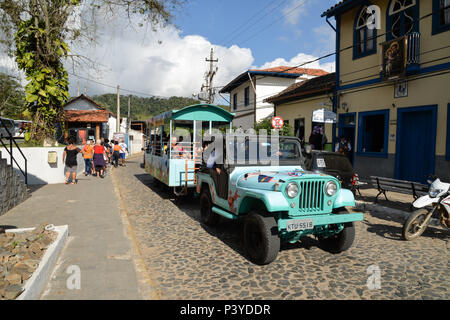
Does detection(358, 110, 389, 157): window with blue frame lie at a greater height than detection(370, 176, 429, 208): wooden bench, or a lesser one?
greater

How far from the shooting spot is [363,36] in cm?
1333

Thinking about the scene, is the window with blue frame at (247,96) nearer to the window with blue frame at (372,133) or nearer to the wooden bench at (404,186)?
the window with blue frame at (372,133)

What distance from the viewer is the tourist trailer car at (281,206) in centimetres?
431

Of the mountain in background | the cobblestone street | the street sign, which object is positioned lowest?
the cobblestone street

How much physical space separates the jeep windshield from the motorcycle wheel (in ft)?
7.37

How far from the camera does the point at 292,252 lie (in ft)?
16.9

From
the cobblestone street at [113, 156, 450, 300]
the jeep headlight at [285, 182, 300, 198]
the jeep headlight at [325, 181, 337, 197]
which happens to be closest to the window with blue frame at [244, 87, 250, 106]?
the cobblestone street at [113, 156, 450, 300]

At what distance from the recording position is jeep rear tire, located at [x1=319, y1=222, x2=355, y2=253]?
4863mm

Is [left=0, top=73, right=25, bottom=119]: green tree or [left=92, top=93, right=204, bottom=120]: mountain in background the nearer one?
[left=0, top=73, right=25, bottom=119]: green tree

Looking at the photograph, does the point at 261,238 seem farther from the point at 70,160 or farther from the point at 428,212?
the point at 70,160

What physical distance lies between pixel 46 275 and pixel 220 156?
11.1ft

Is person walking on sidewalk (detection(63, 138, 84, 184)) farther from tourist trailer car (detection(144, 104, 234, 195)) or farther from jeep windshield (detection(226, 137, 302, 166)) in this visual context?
jeep windshield (detection(226, 137, 302, 166))

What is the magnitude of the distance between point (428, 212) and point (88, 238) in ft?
20.5
